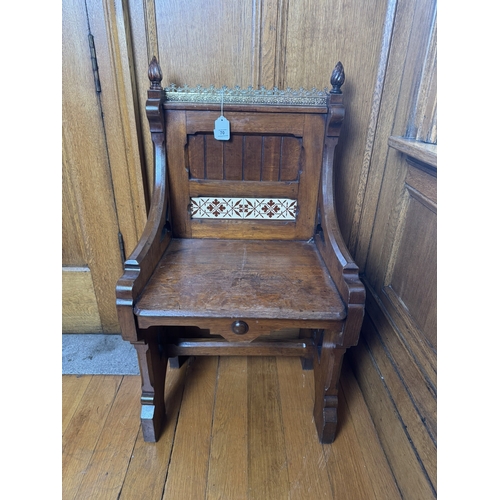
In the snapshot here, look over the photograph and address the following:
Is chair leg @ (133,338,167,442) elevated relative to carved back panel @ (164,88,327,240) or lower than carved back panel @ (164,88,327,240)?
lower

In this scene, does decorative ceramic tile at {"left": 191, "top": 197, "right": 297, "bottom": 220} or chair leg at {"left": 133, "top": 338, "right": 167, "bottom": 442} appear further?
decorative ceramic tile at {"left": 191, "top": 197, "right": 297, "bottom": 220}

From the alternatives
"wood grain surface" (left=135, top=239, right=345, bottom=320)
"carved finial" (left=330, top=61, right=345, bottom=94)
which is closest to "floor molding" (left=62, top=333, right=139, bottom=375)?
"wood grain surface" (left=135, top=239, right=345, bottom=320)

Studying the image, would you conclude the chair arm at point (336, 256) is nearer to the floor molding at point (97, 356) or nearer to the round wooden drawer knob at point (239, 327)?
the round wooden drawer knob at point (239, 327)

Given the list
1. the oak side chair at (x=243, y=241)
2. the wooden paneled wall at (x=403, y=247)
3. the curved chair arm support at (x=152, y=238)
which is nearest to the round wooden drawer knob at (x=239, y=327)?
the oak side chair at (x=243, y=241)

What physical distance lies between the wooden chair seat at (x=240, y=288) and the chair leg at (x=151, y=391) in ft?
0.72

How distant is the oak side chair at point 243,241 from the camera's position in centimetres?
101

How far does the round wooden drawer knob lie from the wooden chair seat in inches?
0.6

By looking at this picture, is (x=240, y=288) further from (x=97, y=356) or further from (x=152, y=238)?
(x=97, y=356)

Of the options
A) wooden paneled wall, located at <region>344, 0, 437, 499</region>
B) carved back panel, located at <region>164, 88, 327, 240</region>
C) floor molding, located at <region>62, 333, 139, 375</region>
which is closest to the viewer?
wooden paneled wall, located at <region>344, 0, 437, 499</region>

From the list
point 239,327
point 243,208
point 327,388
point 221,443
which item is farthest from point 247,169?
point 221,443

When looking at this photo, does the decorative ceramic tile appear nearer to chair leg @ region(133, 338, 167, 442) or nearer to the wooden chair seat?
the wooden chair seat

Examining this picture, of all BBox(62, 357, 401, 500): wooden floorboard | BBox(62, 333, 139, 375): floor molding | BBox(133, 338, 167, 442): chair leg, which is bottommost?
BBox(62, 333, 139, 375): floor molding

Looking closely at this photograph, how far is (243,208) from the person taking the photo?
138 cm

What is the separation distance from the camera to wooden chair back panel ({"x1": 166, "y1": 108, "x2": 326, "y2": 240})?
1.27 metres
